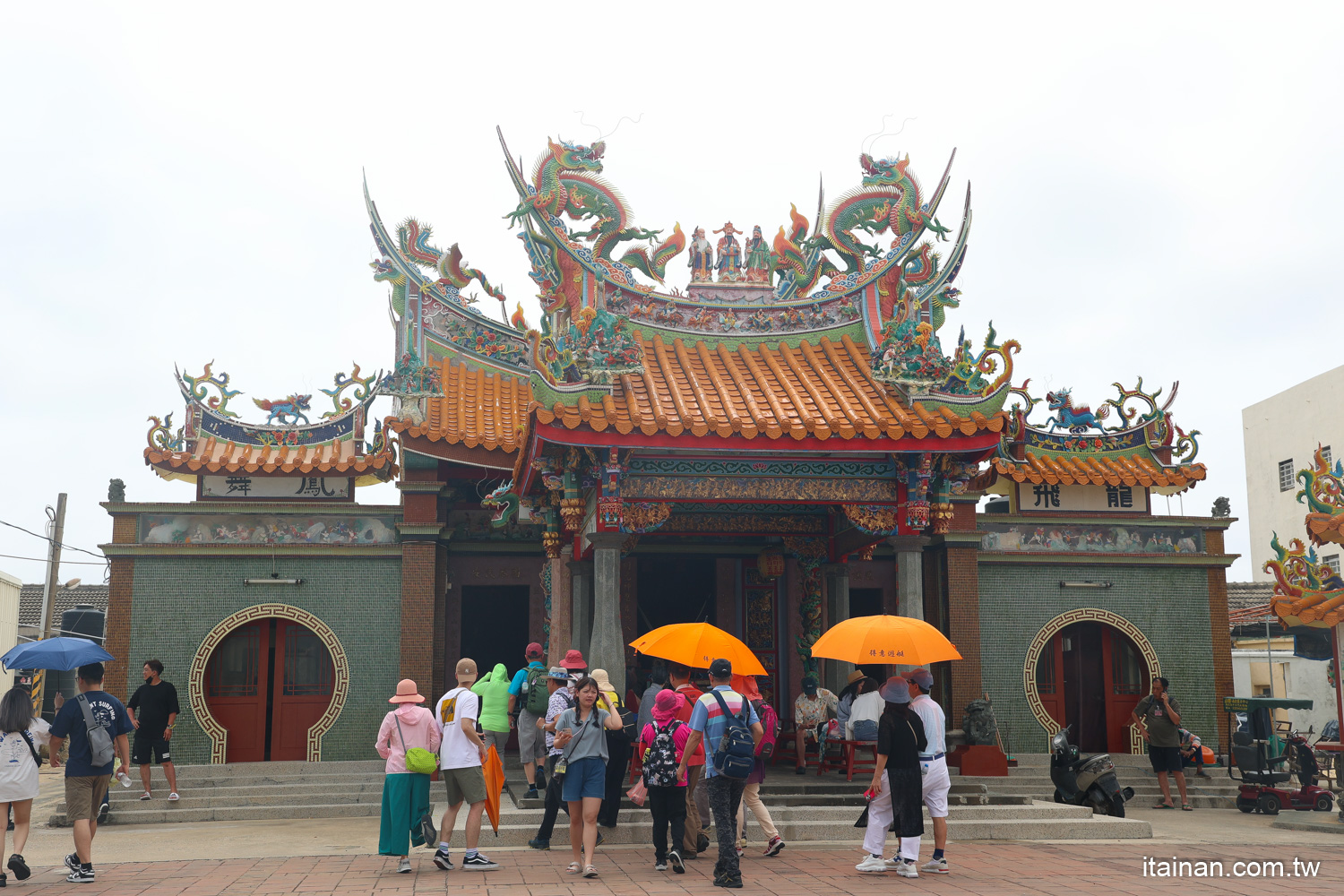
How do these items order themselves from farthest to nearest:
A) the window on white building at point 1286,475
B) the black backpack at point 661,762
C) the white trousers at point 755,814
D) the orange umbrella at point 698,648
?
the window on white building at point 1286,475, the white trousers at point 755,814, the orange umbrella at point 698,648, the black backpack at point 661,762

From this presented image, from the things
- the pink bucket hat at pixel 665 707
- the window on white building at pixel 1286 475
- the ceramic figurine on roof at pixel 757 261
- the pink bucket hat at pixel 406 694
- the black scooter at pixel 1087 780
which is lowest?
the black scooter at pixel 1087 780

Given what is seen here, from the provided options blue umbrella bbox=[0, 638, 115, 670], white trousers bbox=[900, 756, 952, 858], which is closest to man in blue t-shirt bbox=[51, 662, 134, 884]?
blue umbrella bbox=[0, 638, 115, 670]

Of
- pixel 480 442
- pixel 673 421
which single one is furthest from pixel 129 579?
pixel 673 421

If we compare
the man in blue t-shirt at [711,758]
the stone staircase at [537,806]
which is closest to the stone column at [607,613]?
the stone staircase at [537,806]

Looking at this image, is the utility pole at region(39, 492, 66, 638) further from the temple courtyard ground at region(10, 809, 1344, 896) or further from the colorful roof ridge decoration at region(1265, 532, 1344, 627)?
the colorful roof ridge decoration at region(1265, 532, 1344, 627)

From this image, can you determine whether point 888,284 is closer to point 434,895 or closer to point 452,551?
point 452,551

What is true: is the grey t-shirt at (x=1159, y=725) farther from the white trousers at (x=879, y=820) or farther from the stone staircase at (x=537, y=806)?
the white trousers at (x=879, y=820)

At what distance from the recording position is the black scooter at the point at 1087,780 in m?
12.0

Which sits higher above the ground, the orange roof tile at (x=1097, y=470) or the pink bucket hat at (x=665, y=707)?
the orange roof tile at (x=1097, y=470)

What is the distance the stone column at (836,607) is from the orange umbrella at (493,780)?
5946 mm

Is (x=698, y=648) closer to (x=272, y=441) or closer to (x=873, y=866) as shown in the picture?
(x=873, y=866)

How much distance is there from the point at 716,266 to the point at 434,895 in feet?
27.8

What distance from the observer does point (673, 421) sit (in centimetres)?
1112

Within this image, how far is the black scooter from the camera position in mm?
11961
